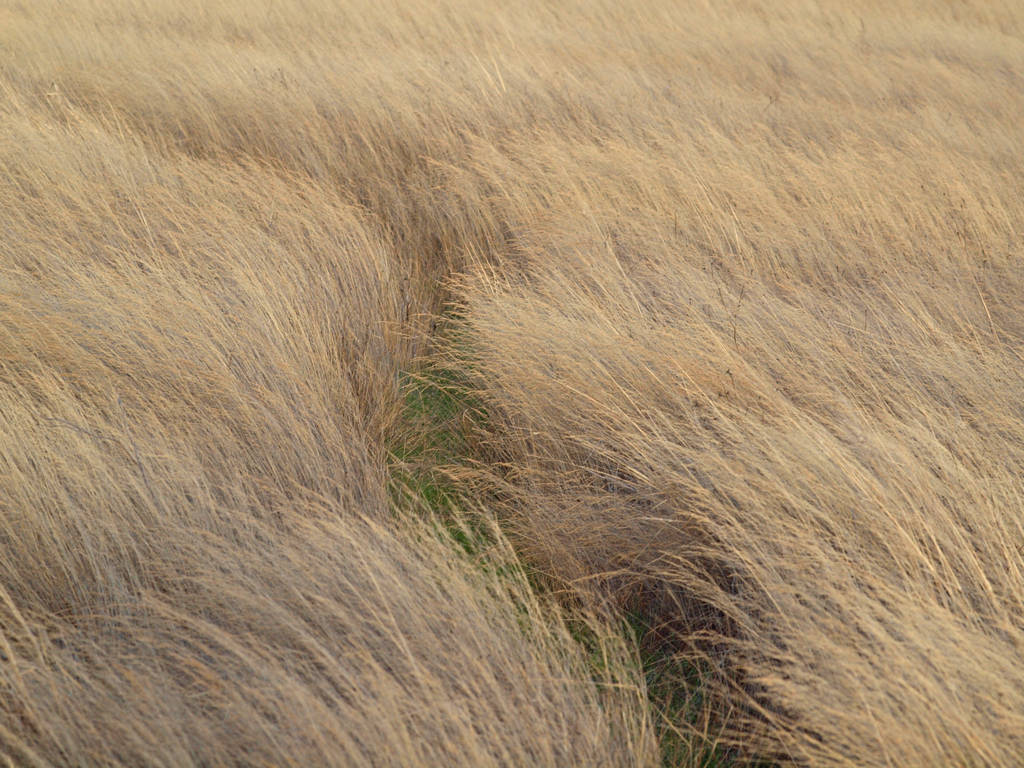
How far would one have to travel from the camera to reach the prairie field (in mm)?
1446

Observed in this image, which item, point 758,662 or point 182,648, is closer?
point 182,648

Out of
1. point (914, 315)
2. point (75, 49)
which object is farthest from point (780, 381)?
point (75, 49)

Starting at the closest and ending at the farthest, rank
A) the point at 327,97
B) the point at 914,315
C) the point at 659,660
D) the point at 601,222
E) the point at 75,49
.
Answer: the point at 659,660 < the point at 914,315 < the point at 601,222 < the point at 327,97 < the point at 75,49

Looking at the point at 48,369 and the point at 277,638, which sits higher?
the point at 48,369

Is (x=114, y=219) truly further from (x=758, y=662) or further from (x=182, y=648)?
(x=758, y=662)

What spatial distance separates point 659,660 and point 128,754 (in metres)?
1.03

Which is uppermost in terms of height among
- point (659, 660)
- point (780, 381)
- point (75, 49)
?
point (75, 49)

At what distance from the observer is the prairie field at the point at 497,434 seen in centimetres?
145

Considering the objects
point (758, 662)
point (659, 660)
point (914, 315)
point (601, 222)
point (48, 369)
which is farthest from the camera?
point (601, 222)

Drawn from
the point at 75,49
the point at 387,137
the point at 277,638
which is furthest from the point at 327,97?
the point at 277,638

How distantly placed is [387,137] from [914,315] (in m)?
2.64

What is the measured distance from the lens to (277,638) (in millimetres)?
1559

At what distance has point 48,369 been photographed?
2184 millimetres

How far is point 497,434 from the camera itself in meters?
2.54
